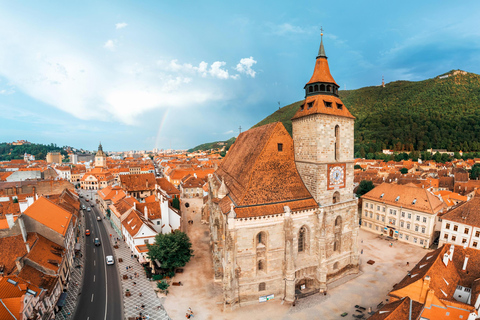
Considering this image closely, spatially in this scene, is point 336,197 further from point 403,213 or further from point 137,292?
point 137,292

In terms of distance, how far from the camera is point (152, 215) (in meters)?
40.3

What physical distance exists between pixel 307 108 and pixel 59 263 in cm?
3313

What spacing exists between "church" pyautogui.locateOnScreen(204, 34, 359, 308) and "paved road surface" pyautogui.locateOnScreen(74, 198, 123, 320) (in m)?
11.4

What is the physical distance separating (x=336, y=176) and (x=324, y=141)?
4.31m

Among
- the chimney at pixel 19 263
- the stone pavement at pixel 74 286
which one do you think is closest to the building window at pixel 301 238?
the stone pavement at pixel 74 286

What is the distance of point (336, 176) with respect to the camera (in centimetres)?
2639

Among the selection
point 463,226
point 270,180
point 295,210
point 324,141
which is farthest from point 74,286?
point 463,226

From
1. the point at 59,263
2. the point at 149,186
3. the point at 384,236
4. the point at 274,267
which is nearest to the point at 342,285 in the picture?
the point at 274,267

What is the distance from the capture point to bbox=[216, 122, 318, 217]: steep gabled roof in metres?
24.0

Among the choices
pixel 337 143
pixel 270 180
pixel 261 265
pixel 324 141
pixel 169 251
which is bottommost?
pixel 169 251

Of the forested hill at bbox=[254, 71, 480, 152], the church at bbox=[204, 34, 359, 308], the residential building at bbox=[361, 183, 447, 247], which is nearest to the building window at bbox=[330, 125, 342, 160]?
the church at bbox=[204, 34, 359, 308]

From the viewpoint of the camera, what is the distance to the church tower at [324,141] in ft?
83.0

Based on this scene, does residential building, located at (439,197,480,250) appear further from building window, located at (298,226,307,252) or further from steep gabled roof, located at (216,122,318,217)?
steep gabled roof, located at (216,122,318,217)

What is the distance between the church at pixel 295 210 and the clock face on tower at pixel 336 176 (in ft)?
0.37
